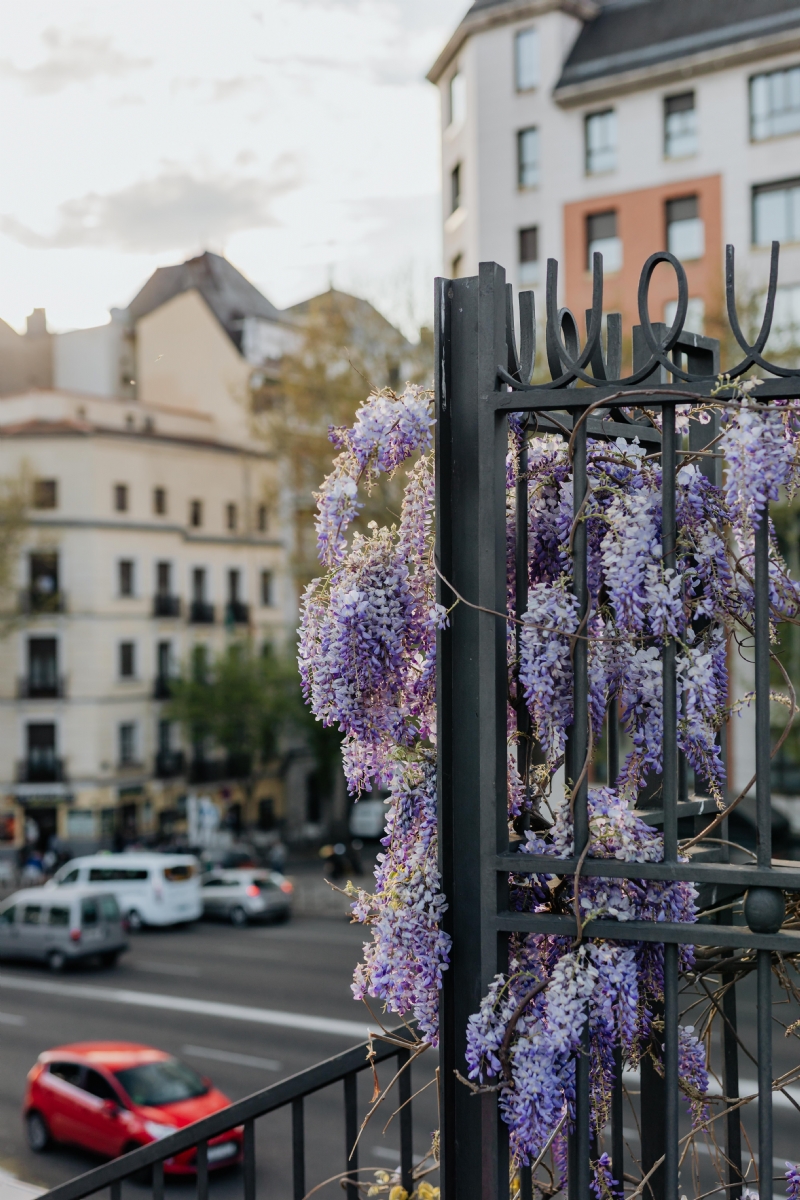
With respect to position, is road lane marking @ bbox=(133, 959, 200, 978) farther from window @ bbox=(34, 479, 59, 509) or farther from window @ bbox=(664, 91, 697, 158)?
window @ bbox=(664, 91, 697, 158)

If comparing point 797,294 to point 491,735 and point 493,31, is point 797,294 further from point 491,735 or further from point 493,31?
point 491,735

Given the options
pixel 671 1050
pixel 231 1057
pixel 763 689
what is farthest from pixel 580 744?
pixel 231 1057

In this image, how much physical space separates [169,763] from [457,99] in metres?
14.8

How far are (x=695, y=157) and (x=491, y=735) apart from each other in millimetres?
20303

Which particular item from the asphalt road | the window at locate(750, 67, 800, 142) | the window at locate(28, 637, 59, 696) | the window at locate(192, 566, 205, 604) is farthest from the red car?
the window at locate(192, 566, 205, 604)

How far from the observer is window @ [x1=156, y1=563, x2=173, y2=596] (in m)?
28.1

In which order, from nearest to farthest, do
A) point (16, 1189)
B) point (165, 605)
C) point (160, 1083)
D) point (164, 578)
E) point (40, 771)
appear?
point (16, 1189), point (160, 1083), point (40, 771), point (165, 605), point (164, 578)

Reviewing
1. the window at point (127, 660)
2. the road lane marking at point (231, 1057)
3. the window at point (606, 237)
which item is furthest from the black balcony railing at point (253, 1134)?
the window at point (127, 660)

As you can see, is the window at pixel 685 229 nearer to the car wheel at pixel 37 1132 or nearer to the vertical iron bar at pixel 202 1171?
the car wheel at pixel 37 1132

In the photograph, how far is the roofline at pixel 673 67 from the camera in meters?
18.8

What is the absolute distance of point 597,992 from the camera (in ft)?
5.07

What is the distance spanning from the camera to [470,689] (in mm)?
1668

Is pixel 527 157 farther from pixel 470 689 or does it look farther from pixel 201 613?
pixel 470 689

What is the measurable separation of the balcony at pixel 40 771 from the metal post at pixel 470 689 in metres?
25.3
